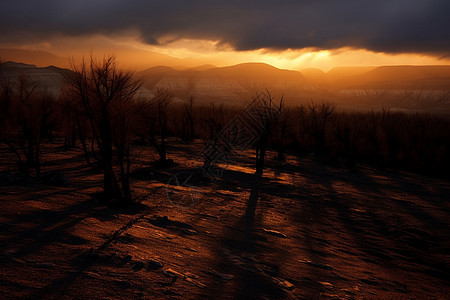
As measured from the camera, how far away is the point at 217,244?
5.52 metres

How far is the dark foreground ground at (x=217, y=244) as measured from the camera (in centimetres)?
Result: 370

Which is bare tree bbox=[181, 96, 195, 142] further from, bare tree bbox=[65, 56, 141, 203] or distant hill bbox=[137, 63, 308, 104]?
distant hill bbox=[137, 63, 308, 104]

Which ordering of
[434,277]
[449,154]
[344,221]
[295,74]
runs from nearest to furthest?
[434,277] → [344,221] → [449,154] → [295,74]

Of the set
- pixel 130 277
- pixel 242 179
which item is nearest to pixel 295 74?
pixel 242 179

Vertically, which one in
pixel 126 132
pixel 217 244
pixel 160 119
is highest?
pixel 160 119

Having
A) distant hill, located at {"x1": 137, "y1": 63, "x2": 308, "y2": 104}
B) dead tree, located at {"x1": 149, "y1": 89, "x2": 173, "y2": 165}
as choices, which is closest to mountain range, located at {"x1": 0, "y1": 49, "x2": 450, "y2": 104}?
distant hill, located at {"x1": 137, "y1": 63, "x2": 308, "y2": 104}

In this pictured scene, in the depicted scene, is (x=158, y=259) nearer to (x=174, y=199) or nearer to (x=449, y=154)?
(x=174, y=199)

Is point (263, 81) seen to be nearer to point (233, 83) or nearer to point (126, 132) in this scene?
point (233, 83)

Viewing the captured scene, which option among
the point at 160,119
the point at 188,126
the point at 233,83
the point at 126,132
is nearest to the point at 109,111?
the point at 126,132

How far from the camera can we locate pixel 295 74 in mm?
140500

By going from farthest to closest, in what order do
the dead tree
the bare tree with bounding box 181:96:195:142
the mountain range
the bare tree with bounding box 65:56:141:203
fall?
the mountain range
the bare tree with bounding box 181:96:195:142
the dead tree
the bare tree with bounding box 65:56:141:203

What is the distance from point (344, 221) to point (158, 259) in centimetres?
597

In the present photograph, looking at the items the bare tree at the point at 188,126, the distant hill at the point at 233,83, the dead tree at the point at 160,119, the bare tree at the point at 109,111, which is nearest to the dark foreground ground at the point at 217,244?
the bare tree at the point at 109,111

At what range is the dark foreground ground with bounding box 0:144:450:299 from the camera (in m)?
3.70
